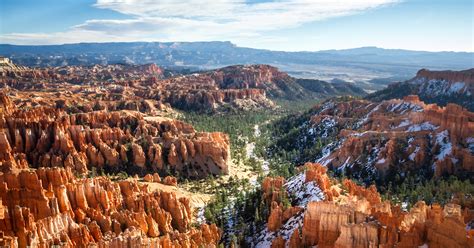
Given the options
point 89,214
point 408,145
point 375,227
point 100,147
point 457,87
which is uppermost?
point 457,87

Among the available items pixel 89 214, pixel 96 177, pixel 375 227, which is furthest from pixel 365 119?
pixel 89 214

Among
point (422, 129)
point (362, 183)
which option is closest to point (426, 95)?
point (422, 129)

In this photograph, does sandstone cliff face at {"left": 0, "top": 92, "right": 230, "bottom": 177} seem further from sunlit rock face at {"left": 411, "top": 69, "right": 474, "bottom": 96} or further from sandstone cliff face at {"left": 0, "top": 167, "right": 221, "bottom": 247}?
sunlit rock face at {"left": 411, "top": 69, "right": 474, "bottom": 96}

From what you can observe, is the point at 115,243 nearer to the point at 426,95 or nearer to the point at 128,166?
the point at 128,166

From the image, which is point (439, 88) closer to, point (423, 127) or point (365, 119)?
point (365, 119)

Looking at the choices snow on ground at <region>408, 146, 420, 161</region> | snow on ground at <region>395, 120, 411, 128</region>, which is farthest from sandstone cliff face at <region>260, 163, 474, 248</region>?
snow on ground at <region>395, 120, 411, 128</region>
